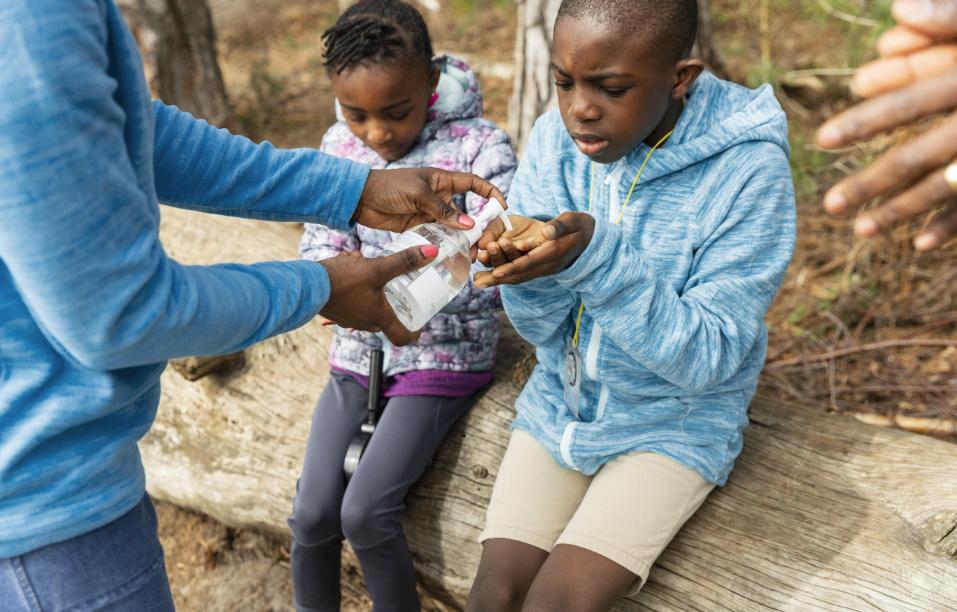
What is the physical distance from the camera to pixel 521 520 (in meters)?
2.08

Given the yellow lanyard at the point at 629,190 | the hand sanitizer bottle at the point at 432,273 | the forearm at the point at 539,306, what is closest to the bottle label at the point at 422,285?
the hand sanitizer bottle at the point at 432,273

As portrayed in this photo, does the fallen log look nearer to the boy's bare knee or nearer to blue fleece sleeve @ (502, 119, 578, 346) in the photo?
the boy's bare knee

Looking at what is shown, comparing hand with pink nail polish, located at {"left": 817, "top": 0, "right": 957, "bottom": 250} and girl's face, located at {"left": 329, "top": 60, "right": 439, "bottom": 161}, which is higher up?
hand with pink nail polish, located at {"left": 817, "top": 0, "right": 957, "bottom": 250}

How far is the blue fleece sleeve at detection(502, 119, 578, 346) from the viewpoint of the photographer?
2.08 m

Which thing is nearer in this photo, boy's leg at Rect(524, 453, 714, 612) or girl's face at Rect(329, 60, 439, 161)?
boy's leg at Rect(524, 453, 714, 612)

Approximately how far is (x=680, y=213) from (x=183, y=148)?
1137mm

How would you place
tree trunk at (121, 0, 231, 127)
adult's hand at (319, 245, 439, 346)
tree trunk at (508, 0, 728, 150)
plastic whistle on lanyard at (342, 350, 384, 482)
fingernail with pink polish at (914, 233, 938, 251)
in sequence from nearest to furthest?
fingernail with pink polish at (914, 233, 938, 251) < adult's hand at (319, 245, 439, 346) < plastic whistle on lanyard at (342, 350, 384, 482) < tree trunk at (508, 0, 728, 150) < tree trunk at (121, 0, 231, 127)

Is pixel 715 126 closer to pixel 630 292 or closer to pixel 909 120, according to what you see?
pixel 630 292

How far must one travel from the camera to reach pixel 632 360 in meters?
2.06

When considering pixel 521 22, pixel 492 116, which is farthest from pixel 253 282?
pixel 492 116

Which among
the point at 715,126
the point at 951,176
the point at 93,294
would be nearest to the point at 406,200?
the point at 715,126

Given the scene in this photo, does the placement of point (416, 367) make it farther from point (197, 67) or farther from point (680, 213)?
point (197, 67)

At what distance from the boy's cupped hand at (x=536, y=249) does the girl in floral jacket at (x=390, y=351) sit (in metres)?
0.67

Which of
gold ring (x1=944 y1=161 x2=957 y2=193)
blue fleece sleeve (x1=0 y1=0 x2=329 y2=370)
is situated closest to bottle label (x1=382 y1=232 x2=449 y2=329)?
blue fleece sleeve (x1=0 y1=0 x2=329 y2=370)
